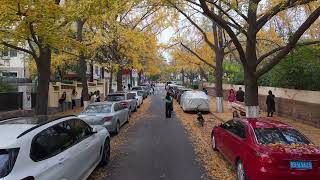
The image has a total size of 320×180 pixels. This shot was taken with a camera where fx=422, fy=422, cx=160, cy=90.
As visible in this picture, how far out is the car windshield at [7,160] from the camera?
234 inches

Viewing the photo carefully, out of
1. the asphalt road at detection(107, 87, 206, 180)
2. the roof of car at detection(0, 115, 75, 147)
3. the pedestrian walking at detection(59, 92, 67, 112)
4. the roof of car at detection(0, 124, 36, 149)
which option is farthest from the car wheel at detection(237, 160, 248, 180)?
the pedestrian walking at detection(59, 92, 67, 112)

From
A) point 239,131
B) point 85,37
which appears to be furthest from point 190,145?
point 85,37

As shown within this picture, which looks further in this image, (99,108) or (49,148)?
(99,108)

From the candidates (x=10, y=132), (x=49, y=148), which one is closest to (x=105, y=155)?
(x=49, y=148)

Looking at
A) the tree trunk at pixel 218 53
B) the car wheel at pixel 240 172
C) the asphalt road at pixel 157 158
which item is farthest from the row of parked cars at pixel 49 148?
the tree trunk at pixel 218 53

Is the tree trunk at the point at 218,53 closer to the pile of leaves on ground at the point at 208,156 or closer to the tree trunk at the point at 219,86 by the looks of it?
the tree trunk at the point at 219,86

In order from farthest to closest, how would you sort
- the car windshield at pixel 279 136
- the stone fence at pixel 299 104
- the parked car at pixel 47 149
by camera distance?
the stone fence at pixel 299 104
the car windshield at pixel 279 136
the parked car at pixel 47 149

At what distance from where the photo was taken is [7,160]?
20.1ft

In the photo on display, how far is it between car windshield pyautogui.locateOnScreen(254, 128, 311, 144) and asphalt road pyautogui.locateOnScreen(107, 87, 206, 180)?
1788 mm

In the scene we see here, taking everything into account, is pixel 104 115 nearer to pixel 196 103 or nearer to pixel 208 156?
pixel 208 156

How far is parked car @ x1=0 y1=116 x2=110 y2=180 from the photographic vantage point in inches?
245

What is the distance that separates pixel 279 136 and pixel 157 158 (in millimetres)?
4237

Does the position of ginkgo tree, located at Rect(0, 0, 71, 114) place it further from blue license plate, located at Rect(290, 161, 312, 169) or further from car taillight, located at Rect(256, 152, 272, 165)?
blue license plate, located at Rect(290, 161, 312, 169)

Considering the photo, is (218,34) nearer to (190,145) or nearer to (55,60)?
(55,60)
